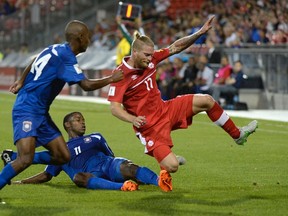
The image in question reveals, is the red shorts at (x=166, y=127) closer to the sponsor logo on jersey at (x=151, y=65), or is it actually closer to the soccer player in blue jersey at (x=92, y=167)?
the soccer player in blue jersey at (x=92, y=167)

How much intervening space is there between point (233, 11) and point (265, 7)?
1.74m

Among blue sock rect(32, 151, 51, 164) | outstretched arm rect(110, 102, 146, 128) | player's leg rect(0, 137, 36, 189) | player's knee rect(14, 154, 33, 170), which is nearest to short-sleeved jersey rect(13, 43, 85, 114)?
player's leg rect(0, 137, 36, 189)

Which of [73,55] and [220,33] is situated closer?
[73,55]

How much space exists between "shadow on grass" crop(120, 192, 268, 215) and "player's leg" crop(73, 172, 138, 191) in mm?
418

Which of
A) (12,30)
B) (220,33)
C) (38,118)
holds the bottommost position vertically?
(12,30)

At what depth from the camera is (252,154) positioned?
14.0 m

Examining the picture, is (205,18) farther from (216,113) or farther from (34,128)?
(34,128)

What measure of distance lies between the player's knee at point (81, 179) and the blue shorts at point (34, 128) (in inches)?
34.1

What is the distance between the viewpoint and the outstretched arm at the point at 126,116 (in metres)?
9.68

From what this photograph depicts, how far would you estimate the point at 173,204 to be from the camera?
29.5ft

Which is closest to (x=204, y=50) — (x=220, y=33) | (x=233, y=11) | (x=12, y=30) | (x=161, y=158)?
(x=220, y=33)

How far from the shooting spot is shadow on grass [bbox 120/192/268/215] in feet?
27.9

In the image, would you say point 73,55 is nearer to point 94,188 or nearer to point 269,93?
point 94,188

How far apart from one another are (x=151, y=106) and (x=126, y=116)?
55cm
